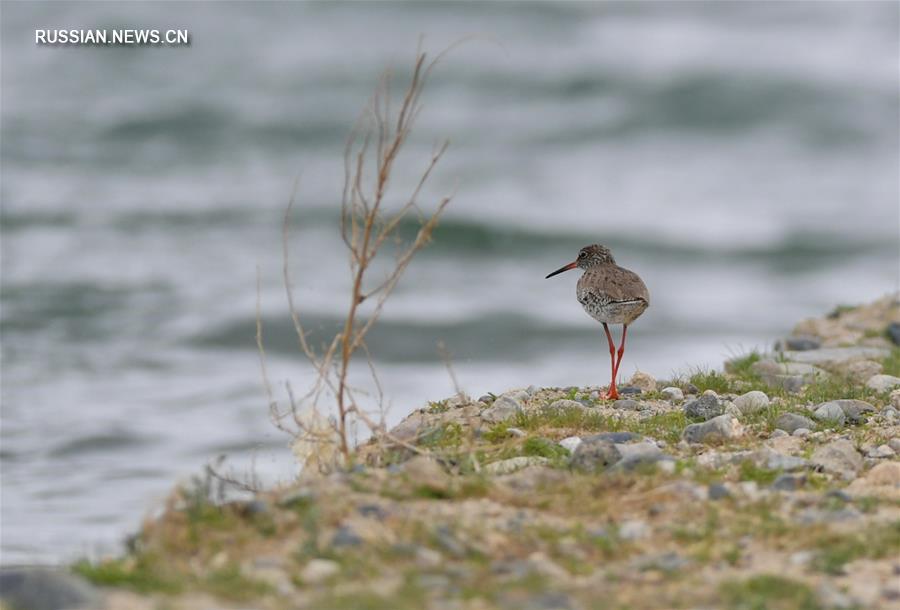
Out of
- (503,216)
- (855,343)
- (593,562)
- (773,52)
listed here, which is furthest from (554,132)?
(593,562)

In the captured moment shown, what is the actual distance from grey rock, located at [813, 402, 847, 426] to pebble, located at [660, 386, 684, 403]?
3.20 feet

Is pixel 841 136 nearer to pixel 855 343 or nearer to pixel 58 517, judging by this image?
pixel 855 343

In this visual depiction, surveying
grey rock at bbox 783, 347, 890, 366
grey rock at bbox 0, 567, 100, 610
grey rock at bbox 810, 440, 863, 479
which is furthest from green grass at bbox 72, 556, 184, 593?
grey rock at bbox 783, 347, 890, 366

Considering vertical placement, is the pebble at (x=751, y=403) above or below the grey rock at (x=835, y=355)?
below

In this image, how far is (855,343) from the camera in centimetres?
1287

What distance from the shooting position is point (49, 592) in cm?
521

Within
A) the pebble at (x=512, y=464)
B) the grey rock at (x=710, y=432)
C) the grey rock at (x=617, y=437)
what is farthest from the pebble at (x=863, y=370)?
the pebble at (x=512, y=464)

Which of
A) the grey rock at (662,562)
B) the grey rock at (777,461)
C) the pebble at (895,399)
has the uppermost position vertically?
the pebble at (895,399)

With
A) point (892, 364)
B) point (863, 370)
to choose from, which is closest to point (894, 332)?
point (892, 364)

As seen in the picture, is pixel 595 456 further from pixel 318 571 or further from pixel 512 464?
pixel 318 571

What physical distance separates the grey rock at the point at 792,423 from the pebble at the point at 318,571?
385cm

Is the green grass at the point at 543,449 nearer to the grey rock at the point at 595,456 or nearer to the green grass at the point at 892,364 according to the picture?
the grey rock at the point at 595,456

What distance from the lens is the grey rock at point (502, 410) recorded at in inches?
335

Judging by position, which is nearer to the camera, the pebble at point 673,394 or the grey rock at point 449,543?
the grey rock at point 449,543
